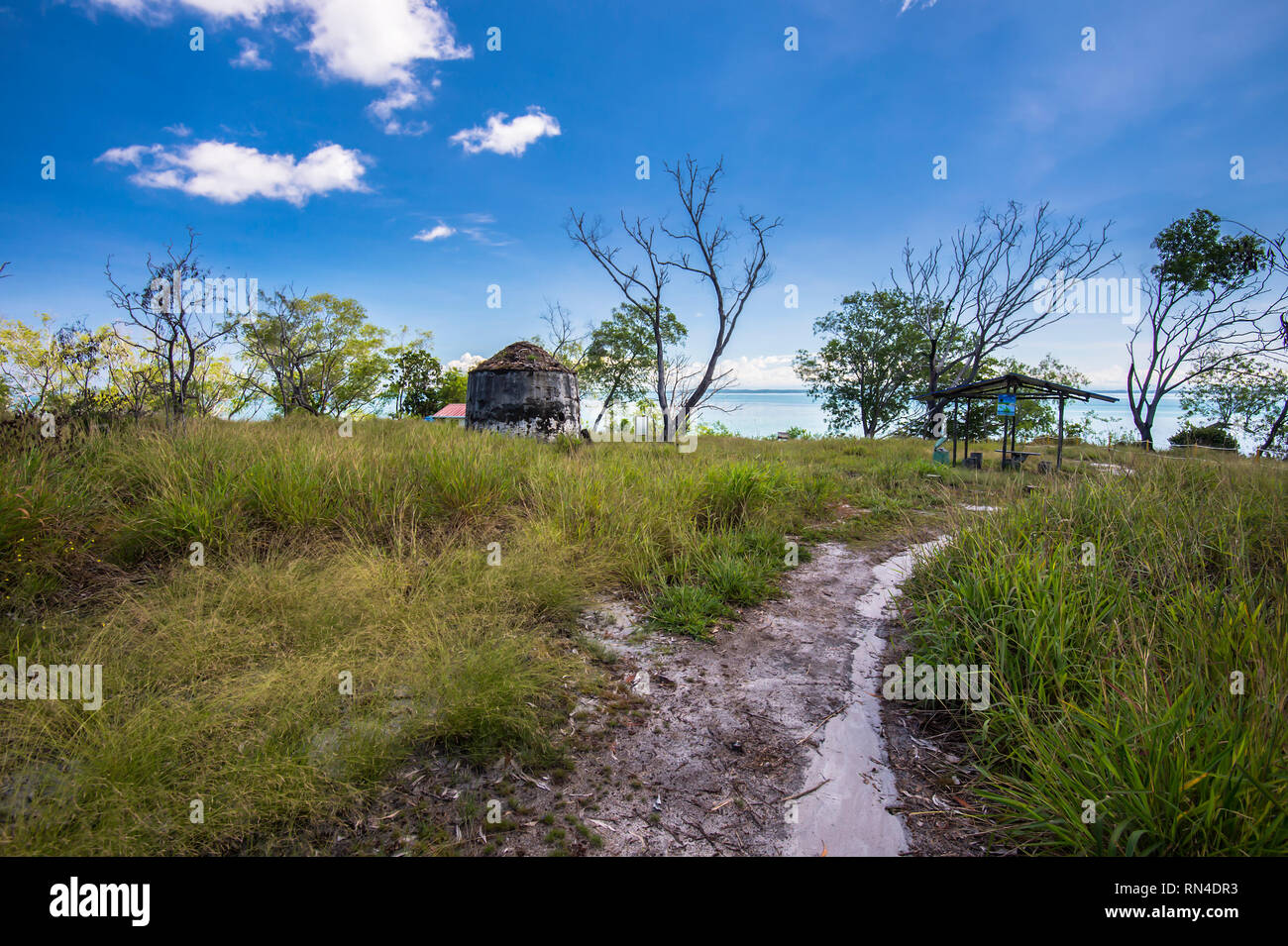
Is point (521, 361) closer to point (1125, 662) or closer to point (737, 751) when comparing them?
point (737, 751)

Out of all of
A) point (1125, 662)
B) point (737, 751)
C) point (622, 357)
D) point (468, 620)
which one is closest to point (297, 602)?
point (468, 620)

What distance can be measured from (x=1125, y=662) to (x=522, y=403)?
35.3 ft

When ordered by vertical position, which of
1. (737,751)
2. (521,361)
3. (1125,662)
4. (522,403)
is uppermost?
(521,361)

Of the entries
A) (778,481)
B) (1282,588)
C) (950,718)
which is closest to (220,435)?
(778,481)

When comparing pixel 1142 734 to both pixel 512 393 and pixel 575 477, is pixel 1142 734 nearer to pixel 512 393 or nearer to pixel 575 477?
pixel 575 477

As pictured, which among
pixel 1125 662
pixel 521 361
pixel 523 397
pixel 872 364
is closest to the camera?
pixel 1125 662

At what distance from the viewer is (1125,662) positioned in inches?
102

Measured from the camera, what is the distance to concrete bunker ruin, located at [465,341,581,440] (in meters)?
11.7

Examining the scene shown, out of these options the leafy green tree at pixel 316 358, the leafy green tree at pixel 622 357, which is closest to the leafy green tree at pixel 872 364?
the leafy green tree at pixel 622 357

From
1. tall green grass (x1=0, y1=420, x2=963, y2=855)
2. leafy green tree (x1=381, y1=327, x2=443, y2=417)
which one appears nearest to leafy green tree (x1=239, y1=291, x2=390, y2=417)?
leafy green tree (x1=381, y1=327, x2=443, y2=417)

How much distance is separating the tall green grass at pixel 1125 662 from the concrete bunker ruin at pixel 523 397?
8.83 metres

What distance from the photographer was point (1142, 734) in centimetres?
205

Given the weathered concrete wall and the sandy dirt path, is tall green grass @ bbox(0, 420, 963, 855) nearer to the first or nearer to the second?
the sandy dirt path
